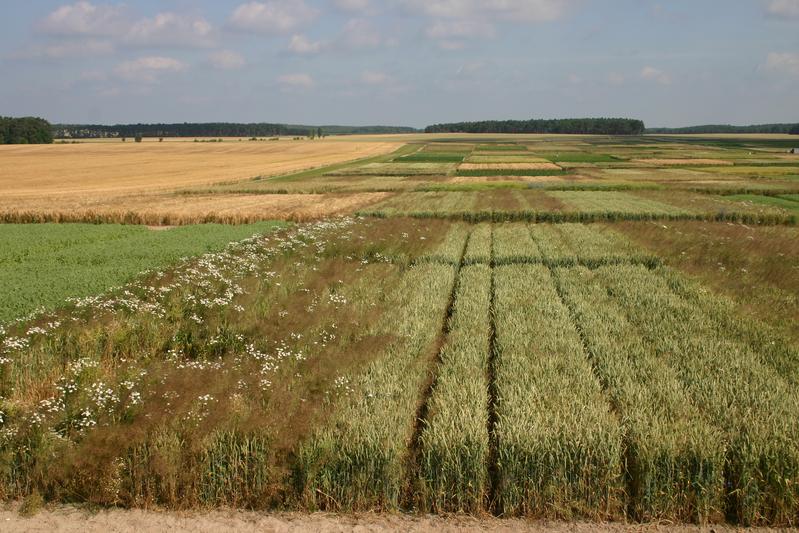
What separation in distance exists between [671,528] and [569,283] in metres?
10.1

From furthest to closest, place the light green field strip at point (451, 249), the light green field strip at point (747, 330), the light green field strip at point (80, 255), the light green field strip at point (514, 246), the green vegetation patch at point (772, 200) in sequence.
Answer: the green vegetation patch at point (772, 200) < the light green field strip at point (514, 246) < the light green field strip at point (451, 249) < the light green field strip at point (80, 255) < the light green field strip at point (747, 330)

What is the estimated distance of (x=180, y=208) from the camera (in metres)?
36.6

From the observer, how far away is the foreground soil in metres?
6.88

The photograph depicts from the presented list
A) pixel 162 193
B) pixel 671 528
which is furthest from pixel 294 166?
pixel 671 528

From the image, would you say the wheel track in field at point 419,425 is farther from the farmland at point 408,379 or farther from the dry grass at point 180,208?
the dry grass at point 180,208

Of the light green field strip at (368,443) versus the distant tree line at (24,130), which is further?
the distant tree line at (24,130)

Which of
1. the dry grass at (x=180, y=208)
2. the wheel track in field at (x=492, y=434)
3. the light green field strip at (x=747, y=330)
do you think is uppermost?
the dry grass at (x=180, y=208)

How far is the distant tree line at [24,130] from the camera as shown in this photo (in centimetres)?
12788

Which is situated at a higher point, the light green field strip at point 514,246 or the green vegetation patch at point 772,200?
the green vegetation patch at point 772,200

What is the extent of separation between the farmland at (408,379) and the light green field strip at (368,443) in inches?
1.3

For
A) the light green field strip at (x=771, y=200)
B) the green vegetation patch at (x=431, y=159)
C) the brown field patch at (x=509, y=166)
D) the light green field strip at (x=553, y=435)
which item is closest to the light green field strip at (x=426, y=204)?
the light green field strip at (x=771, y=200)

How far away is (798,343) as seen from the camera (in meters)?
11.4

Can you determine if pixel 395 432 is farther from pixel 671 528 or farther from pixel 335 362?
pixel 671 528

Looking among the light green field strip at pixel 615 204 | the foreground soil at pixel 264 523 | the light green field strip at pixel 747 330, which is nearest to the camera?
the foreground soil at pixel 264 523
